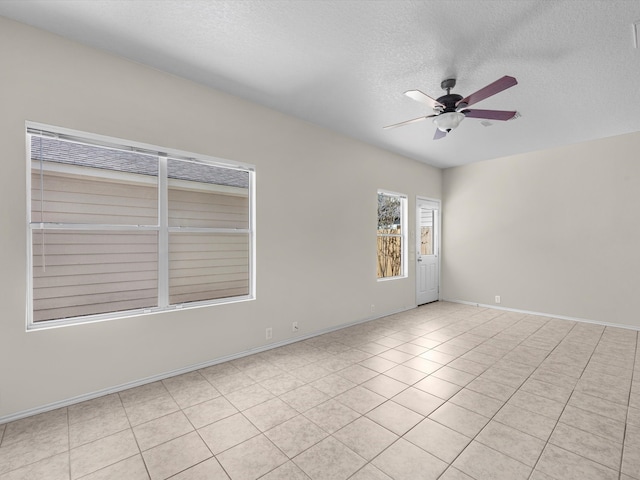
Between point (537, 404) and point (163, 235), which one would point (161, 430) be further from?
point (537, 404)

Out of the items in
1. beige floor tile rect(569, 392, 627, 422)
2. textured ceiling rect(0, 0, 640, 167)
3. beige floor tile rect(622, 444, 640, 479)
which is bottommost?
beige floor tile rect(622, 444, 640, 479)

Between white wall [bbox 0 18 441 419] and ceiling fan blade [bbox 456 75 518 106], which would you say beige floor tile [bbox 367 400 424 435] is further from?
ceiling fan blade [bbox 456 75 518 106]

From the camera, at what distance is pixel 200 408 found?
7.62 ft

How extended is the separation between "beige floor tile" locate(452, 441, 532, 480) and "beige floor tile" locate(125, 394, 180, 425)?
2.03 m

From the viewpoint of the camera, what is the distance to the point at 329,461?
177 cm

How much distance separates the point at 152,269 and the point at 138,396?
1076mm

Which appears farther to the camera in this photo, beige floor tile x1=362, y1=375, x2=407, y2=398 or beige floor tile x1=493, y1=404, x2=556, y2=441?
beige floor tile x1=362, y1=375, x2=407, y2=398

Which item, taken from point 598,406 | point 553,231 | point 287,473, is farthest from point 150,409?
point 553,231

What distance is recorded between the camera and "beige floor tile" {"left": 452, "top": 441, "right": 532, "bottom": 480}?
166 cm

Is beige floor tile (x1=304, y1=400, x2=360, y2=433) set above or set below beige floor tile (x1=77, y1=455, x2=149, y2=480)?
above

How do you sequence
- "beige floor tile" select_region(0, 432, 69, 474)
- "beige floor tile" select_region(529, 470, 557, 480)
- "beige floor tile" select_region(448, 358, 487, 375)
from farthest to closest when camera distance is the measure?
"beige floor tile" select_region(448, 358, 487, 375)
"beige floor tile" select_region(0, 432, 69, 474)
"beige floor tile" select_region(529, 470, 557, 480)

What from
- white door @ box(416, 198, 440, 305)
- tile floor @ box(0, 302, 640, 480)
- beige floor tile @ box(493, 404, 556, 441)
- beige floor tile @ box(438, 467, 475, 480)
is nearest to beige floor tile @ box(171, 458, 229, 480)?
tile floor @ box(0, 302, 640, 480)

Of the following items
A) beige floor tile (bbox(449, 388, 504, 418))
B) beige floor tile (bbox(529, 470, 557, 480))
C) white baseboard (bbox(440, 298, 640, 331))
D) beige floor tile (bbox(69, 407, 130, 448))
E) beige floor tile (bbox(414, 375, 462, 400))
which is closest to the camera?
beige floor tile (bbox(529, 470, 557, 480))

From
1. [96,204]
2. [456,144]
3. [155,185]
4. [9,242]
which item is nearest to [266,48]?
[155,185]
